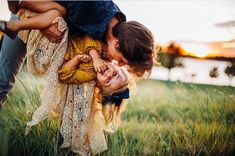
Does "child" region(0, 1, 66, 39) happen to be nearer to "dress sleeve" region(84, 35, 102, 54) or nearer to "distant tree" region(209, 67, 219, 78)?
"dress sleeve" region(84, 35, 102, 54)

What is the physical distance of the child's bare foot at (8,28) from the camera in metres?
3.88

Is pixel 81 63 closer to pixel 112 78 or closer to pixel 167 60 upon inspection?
pixel 112 78

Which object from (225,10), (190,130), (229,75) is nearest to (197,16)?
(225,10)

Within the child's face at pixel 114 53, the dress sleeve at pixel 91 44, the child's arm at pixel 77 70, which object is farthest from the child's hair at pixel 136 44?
the child's arm at pixel 77 70

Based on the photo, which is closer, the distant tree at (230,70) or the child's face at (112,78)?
the child's face at (112,78)

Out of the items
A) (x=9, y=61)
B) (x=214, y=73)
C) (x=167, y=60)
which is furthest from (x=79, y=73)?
(x=214, y=73)

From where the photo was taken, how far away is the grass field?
13.5 ft

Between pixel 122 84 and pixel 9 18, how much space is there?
0.87 metres

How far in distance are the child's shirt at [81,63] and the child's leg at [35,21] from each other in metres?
0.22

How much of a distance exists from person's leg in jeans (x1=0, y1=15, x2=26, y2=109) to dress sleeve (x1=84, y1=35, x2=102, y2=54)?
425mm

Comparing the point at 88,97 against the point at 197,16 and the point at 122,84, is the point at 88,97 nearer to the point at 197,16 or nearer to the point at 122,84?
the point at 122,84

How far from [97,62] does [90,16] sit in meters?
0.31

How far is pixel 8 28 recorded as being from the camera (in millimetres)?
3902

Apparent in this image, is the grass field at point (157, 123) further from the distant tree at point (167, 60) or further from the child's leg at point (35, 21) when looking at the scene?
the child's leg at point (35, 21)
